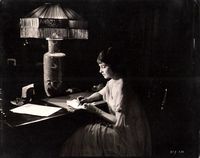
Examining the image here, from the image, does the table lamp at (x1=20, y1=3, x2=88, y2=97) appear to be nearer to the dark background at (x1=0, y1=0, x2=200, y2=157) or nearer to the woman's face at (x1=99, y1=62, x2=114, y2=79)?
the dark background at (x1=0, y1=0, x2=200, y2=157)

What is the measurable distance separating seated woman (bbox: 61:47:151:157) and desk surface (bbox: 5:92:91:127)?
93mm

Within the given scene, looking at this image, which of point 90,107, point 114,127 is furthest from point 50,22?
point 114,127

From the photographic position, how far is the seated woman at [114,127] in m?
1.99

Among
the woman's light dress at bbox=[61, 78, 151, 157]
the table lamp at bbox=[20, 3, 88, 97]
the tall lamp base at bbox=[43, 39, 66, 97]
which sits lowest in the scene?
the woman's light dress at bbox=[61, 78, 151, 157]

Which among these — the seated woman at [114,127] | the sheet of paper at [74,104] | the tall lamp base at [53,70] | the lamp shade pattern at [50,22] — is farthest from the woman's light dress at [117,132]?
the lamp shade pattern at [50,22]

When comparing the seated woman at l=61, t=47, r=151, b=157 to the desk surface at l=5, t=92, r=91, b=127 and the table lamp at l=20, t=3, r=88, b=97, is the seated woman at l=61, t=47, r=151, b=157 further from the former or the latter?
the table lamp at l=20, t=3, r=88, b=97

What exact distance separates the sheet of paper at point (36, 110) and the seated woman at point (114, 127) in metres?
0.17

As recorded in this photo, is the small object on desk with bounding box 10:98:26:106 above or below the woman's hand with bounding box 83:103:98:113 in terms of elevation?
above

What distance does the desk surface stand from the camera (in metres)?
1.93

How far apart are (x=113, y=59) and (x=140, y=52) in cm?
15

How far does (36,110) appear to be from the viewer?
1965mm

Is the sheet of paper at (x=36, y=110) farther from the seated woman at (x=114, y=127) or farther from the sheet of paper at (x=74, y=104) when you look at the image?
the seated woman at (x=114, y=127)

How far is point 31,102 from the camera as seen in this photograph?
2.00 m

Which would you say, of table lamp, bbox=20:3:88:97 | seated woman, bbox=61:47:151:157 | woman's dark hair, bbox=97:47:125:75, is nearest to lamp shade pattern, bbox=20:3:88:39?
table lamp, bbox=20:3:88:97
